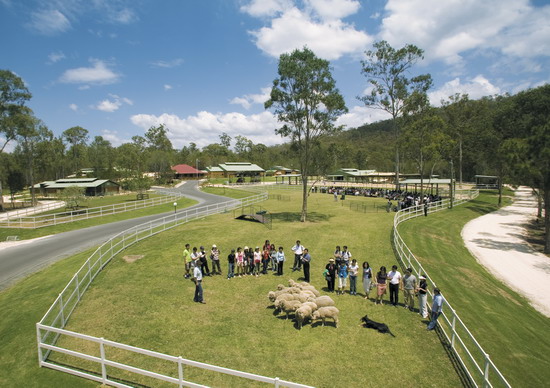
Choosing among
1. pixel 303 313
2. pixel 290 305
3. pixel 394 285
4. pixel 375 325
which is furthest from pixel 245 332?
pixel 394 285

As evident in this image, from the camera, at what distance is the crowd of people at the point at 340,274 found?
12.7m

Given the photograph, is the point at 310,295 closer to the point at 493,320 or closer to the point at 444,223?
the point at 493,320

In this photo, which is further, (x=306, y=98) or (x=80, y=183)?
(x=80, y=183)

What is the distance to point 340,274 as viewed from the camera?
1448 centimetres

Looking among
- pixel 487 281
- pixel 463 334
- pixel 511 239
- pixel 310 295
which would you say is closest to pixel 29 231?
pixel 310 295

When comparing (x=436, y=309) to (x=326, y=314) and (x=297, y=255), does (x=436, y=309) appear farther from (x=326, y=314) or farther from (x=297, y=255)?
(x=297, y=255)

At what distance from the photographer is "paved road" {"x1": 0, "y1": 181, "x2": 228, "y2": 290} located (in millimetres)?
19234

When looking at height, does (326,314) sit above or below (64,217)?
below

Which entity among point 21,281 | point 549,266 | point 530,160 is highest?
point 530,160

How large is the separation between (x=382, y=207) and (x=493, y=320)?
86.3 ft

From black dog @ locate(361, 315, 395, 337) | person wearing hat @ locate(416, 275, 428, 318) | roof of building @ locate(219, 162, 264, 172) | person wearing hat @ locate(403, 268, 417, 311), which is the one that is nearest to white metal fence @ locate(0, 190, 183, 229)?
black dog @ locate(361, 315, 395, 337)

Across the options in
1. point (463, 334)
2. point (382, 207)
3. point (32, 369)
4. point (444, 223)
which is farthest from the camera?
point (382, 207)

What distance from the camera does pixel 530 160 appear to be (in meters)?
28.2

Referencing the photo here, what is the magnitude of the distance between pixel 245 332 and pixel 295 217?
22.9 m
